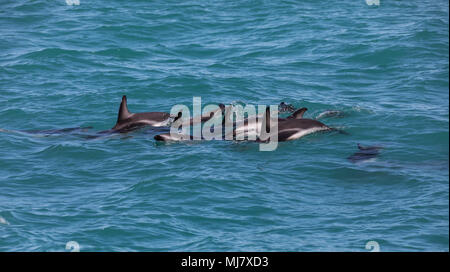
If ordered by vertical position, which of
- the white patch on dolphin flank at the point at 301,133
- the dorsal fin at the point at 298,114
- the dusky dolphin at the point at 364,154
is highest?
the dorsal fin at the point at 298,114

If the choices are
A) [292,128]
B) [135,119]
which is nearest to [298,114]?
[292,128]

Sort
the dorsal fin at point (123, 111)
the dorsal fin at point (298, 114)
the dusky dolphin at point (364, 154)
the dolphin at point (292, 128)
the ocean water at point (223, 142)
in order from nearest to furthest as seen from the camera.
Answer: the ocean water at point (223, 142), the dusky dolphin at point (364, 154), the dolphin at point (292, 128), the dorsal fin at point (298, 114), the dorsal fin at point (123, 111)

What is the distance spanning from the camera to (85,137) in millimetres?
19312

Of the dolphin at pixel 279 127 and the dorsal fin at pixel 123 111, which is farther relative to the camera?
the dorsal fin at pixel 123 111

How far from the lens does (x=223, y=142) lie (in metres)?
18.7

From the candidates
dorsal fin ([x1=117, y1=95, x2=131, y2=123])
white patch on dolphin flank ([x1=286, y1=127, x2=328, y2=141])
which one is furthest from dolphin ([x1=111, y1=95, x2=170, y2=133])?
white patch on dolphin flank ([x1=286, y1=127, x2=328, y2=141])

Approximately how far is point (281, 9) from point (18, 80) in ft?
40.8

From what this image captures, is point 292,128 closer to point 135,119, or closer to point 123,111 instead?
point 135,119

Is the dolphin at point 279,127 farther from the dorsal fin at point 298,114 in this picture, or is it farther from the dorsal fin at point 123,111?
the dorsal fin at point 123,111

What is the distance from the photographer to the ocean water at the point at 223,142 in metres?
13.5

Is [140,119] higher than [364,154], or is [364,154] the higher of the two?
[140,119]

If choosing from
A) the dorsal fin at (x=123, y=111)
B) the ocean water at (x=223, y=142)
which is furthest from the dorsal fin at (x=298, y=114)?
the dorsal fin at (x=123, y=111)

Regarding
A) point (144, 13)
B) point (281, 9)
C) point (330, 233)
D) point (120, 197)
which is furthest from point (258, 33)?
point (330, 233)
